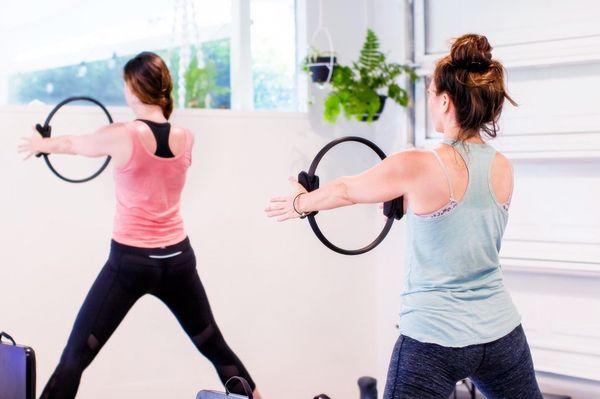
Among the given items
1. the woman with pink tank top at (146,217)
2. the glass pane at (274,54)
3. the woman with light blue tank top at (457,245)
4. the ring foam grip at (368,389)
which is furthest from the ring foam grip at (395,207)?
the glass pane at (274,54)

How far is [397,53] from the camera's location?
4.02m

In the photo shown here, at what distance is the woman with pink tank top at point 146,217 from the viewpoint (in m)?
2.90

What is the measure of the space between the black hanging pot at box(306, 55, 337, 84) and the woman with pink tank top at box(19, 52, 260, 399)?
0.99 metres

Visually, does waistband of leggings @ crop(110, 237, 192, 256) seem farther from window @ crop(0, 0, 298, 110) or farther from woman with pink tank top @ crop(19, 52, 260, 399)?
window @ crop(0, 0, 298, 110)

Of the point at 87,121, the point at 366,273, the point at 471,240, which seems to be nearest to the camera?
the point at 471,240

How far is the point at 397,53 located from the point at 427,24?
204 mm

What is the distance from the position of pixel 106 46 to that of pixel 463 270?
87.3 inches

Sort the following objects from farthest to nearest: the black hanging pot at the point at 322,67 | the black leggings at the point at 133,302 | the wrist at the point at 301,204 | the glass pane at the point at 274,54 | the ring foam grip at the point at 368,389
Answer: the glass pane at the point at 274,54 → the black hanging pot at the point at 322,67 → the ring foam grip at the point at 368,389 → the black leggings at the point at 133,302 → the wrist at the point at 301,204

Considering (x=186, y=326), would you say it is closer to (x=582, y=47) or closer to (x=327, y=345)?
(x=327, y=345)

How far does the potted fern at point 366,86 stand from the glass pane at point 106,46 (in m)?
0.52

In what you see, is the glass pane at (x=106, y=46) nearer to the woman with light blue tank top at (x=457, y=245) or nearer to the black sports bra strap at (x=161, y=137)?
the black sports bra strap at (x=161, y=137)

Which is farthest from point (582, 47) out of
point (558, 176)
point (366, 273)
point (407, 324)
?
point (407, 324)

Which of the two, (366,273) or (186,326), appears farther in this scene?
(366,273)

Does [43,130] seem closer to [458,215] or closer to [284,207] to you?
[284,207]
